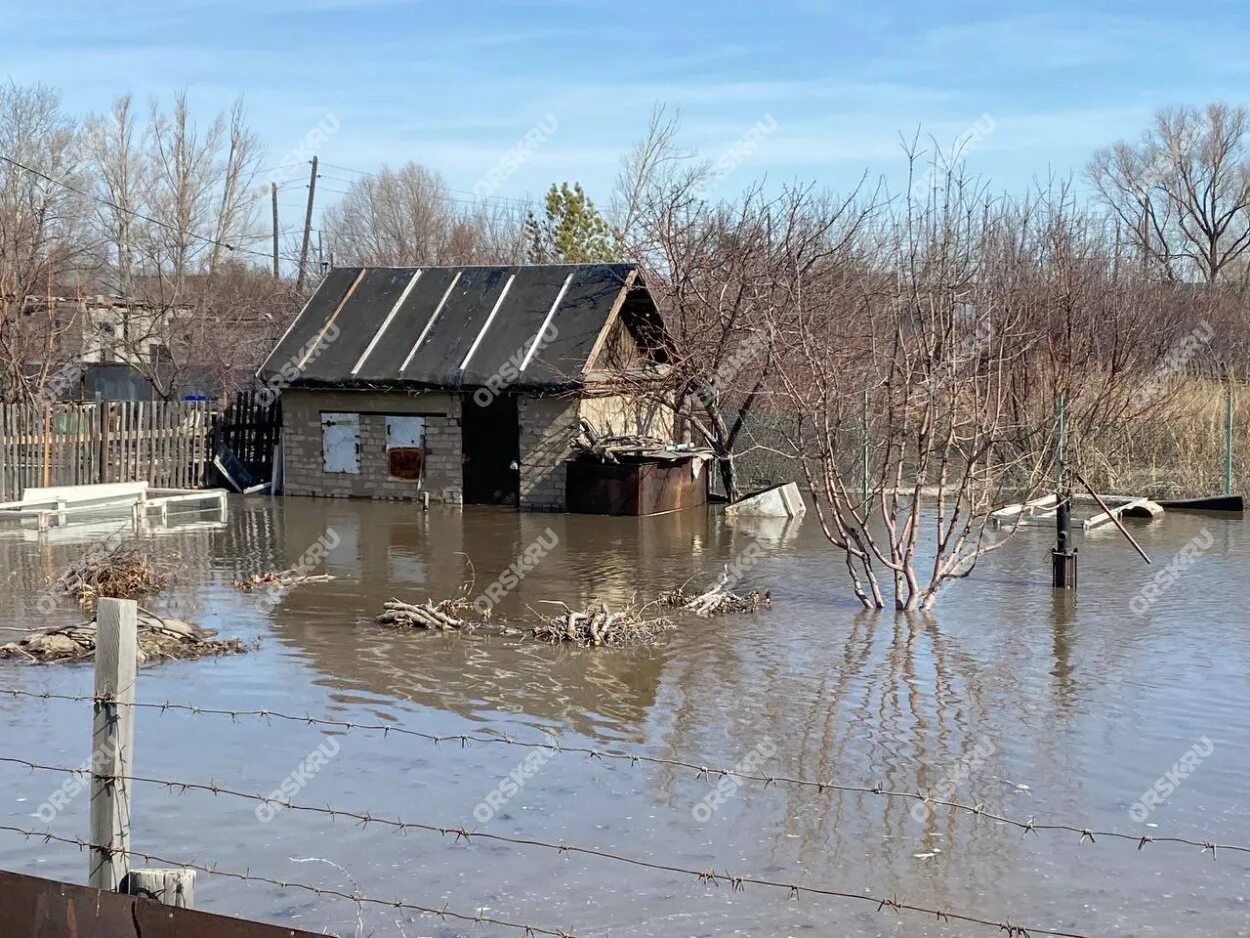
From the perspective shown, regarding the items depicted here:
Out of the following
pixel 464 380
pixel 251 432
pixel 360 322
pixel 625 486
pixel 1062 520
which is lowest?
pixel 1062 520

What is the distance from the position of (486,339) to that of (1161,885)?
18038 mm

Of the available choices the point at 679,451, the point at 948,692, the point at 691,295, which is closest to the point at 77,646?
the point at 948,692

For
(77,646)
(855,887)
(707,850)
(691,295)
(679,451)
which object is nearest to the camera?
(855,887)

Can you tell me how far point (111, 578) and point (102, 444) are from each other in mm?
10980

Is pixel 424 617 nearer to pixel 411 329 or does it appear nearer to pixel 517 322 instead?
pixel 517 322

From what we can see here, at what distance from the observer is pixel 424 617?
1248cm

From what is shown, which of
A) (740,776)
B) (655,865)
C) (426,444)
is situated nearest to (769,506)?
(426,444)

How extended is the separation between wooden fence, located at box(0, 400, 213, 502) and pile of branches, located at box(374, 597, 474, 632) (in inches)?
494

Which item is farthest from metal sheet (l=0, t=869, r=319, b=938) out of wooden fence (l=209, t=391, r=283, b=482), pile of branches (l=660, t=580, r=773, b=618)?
wooden fence (l=209, t=391, r=283, b=482)

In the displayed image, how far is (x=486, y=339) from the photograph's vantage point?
916 inches

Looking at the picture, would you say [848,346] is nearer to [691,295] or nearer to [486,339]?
[691,295]

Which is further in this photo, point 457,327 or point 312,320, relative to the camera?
point 312,320

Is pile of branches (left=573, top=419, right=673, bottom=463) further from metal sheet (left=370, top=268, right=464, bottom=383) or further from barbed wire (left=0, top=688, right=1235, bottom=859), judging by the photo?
barbed wire (left=0, top=688, right=1235, bottom=859)

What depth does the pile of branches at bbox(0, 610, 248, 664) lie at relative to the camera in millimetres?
10938
